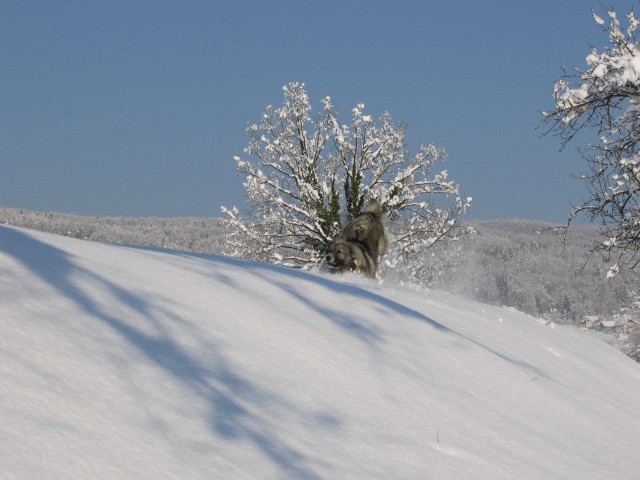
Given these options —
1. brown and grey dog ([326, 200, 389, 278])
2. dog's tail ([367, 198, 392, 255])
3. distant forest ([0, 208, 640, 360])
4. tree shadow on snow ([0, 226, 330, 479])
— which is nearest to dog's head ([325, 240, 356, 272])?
brown and grey dog ([326, 200, 389, 278])

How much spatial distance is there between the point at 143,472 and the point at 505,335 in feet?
16.0

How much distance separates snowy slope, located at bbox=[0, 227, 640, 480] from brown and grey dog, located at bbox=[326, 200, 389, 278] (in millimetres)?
6079

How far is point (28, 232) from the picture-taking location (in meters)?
4.20

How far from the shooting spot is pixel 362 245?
1188 centimetres

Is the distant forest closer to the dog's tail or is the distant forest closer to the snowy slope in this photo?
the dog's tail

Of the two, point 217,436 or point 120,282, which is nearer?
point 217,436

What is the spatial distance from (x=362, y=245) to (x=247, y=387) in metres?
9.14

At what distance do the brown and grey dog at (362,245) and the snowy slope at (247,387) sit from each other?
6079mm

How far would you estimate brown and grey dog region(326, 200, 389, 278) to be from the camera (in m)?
11.2

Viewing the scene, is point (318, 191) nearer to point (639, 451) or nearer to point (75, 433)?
point (639, 451)

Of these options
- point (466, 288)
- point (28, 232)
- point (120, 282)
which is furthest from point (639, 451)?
point (466, 288)

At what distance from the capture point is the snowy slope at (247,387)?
2160 mm

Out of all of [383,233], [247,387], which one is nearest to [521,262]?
[383,233]

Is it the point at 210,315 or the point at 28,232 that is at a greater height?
the point at 28,232
